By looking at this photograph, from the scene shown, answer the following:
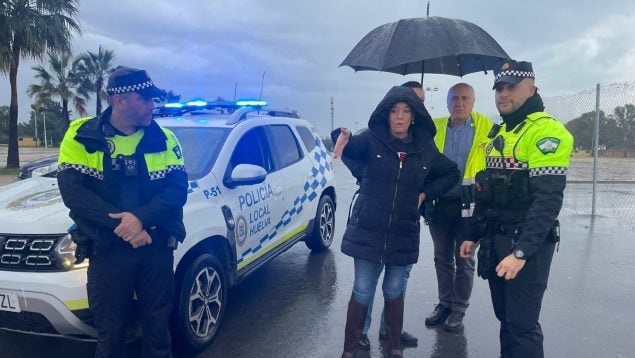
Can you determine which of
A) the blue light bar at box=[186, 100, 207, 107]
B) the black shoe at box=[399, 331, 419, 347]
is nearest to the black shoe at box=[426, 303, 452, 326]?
the black shoe at box=[399, 331, 419, 347]

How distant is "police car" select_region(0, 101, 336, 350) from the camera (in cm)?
Result: 293

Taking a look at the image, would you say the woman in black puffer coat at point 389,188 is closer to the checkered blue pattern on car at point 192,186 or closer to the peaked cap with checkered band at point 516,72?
the peaked cap with checkered band at point 516,72

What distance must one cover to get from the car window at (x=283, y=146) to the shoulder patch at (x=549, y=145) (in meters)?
2.94

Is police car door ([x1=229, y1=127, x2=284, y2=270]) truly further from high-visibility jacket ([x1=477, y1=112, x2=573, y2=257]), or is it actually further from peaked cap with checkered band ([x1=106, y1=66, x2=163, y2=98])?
high-visibility jacket ([x1=477, y1=112, x2=573, y2=257])

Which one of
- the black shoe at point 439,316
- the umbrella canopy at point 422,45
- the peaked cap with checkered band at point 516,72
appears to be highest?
the umbrella canopy at point 422,45

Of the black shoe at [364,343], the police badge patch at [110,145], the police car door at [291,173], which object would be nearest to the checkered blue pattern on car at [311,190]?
the police car door at [291,173]

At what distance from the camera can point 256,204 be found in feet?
14.3

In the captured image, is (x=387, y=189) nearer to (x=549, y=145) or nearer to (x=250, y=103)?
(x=549, y=145)

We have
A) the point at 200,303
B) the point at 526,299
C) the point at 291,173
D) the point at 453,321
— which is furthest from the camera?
the point at 291,173

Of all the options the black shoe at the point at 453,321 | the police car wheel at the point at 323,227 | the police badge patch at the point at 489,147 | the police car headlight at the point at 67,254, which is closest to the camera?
the police badge patch at the point at 489,147

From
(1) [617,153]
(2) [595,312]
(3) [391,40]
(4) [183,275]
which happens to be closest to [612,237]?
(2) [595,312]

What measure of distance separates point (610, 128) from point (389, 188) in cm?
920

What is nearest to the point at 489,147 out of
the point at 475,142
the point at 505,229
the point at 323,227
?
the point at 505,229

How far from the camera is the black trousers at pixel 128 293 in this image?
2623mm
